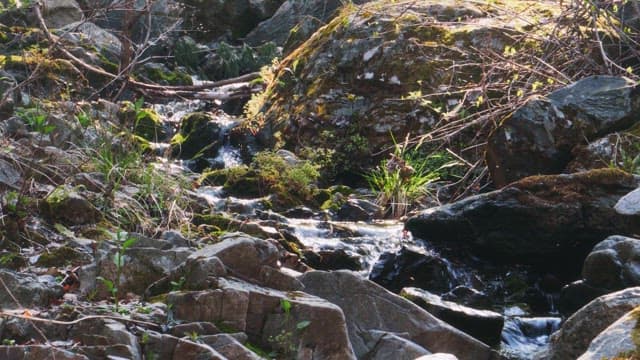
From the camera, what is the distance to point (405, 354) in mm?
4250

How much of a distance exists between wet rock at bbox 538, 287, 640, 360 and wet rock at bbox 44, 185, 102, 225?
131 inches

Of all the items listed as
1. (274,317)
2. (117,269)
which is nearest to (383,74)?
(117,269)

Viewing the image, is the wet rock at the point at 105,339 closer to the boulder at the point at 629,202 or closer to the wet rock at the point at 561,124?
the boulder at the point at 629,202

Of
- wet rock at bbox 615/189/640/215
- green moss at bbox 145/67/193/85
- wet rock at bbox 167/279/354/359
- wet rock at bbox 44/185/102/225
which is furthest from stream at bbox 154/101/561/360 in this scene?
green moss at bbox 145/67/193/85

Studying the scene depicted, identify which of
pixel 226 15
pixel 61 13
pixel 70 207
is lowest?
pixel 226 15

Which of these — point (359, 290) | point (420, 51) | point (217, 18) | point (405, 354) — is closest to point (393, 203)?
point (420, 51)

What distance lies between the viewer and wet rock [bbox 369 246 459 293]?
6078mm

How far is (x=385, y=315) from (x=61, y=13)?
13.8 m

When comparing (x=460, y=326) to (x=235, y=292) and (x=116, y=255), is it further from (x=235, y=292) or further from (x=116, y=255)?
(x=116, y=255)

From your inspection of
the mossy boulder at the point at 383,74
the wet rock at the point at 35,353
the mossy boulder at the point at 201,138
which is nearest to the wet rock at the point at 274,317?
the wet rock at the point at 35,353

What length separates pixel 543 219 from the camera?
19.7ft

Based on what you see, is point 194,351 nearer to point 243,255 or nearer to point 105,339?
point 105,339

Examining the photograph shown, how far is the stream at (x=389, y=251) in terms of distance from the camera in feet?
17.7

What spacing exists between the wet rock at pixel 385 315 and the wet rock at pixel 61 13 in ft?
42.8
